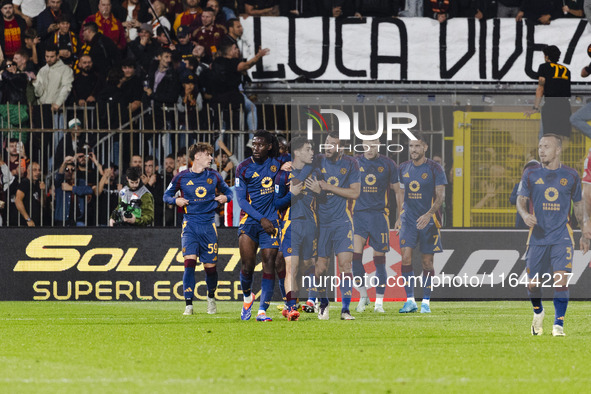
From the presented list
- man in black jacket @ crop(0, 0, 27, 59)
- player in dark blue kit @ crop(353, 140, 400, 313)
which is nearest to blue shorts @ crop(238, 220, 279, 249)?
player in dark blue kit @ crop(353, 140, 400, 313)

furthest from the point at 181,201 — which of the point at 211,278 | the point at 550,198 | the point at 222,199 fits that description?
the point at 550,198

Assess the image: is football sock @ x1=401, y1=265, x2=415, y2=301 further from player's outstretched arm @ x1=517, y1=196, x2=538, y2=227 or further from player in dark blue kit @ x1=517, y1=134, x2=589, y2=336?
player's outstretched arm @ x1=517, y1=196, x2=538, y2=227

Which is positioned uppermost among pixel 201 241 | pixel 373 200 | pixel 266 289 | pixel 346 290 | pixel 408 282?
pixel 373 200

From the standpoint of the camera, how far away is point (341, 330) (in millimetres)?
10125

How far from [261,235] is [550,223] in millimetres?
3077

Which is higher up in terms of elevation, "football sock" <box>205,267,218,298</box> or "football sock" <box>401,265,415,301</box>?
"football sock" <box>205,267,218,298</box>

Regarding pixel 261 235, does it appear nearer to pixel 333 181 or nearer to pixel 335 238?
pixel 335 238

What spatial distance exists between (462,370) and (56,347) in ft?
10.8

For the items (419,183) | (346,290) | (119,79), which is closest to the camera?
(346,290)

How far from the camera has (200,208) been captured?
13.0 metres

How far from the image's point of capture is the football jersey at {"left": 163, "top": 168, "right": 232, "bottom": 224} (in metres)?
12.9

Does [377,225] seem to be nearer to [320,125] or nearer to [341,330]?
[320,125]

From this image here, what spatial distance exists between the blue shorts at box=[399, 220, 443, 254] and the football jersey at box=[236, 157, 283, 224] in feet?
10.5

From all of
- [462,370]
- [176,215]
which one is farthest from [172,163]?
[462,370]
